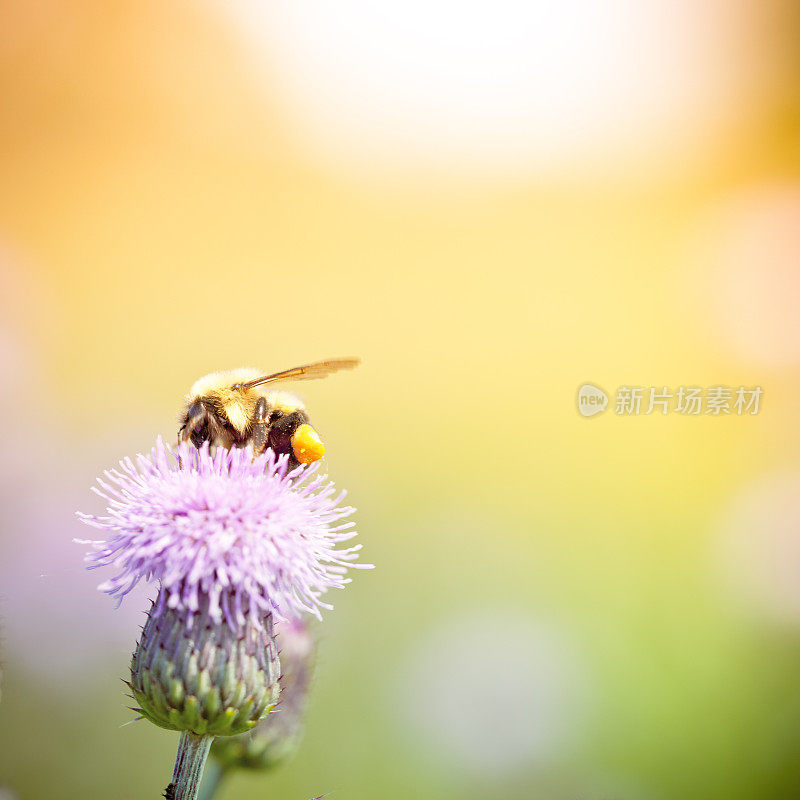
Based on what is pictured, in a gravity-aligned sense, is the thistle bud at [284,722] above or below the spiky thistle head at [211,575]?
below

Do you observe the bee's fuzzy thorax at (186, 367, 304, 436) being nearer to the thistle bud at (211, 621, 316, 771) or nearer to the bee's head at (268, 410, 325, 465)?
the bee's head at (268, 410, 325, 465)

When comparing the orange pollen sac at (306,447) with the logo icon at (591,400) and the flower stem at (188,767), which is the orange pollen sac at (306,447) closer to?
the flower stem at (188,767)

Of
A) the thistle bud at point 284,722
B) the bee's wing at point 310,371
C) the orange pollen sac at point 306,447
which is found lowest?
the thistle bud at point 284,722

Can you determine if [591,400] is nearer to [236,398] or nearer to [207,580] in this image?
[236,398]

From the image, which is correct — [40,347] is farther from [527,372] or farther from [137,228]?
[527,372]

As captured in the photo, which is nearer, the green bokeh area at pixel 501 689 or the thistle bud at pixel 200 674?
the thistle bud at pixel 200 674

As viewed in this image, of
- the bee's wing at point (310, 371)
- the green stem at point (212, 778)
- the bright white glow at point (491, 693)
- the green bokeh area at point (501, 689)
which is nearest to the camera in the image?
the bee's wing at point (310, 371)

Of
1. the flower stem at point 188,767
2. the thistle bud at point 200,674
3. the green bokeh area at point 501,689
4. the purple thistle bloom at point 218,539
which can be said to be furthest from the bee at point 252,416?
the green bokeh area at point 501,689

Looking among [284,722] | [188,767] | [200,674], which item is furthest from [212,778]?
[200,674]
